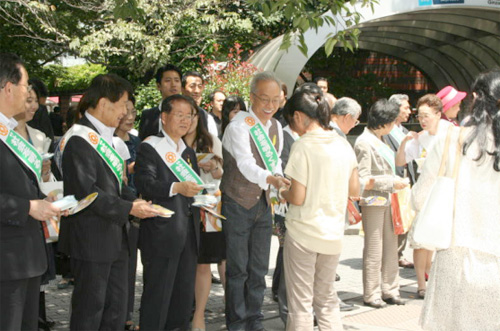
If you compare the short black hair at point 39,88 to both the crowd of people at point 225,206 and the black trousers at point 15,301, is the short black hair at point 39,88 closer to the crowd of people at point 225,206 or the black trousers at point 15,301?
the crowd of people at point 225,206

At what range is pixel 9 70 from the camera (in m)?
3.41

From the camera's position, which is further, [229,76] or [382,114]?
[229,76]

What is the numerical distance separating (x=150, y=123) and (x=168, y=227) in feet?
4.12

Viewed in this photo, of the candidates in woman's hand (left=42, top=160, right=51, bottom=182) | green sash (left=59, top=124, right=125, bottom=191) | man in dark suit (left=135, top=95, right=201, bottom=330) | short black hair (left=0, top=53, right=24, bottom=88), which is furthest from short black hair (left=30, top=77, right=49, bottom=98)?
short black hair (left=0, top=53, right=24, bottom=88)

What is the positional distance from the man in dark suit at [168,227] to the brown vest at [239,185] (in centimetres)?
37

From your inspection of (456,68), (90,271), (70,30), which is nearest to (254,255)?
(90,271)

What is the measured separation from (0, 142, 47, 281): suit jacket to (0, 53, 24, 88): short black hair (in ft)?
1.07

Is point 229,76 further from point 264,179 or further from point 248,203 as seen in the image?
point 264,179

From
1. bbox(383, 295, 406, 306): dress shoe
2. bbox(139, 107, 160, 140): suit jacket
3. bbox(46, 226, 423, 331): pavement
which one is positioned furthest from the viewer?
bbox(383, 295, 406, 306): dress shoe

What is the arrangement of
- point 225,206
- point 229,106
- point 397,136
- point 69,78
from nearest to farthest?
point 225,206, point 229,106, point 397,136, point 69,78

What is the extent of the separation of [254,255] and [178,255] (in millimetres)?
769

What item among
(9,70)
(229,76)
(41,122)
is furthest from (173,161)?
(229,76)

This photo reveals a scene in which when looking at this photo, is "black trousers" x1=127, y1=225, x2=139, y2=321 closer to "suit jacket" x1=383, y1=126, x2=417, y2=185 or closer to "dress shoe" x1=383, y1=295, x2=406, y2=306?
"dress shoe" x1=383, y1=295, x2=406, y2=306

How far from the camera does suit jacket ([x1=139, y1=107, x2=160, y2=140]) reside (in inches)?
218
